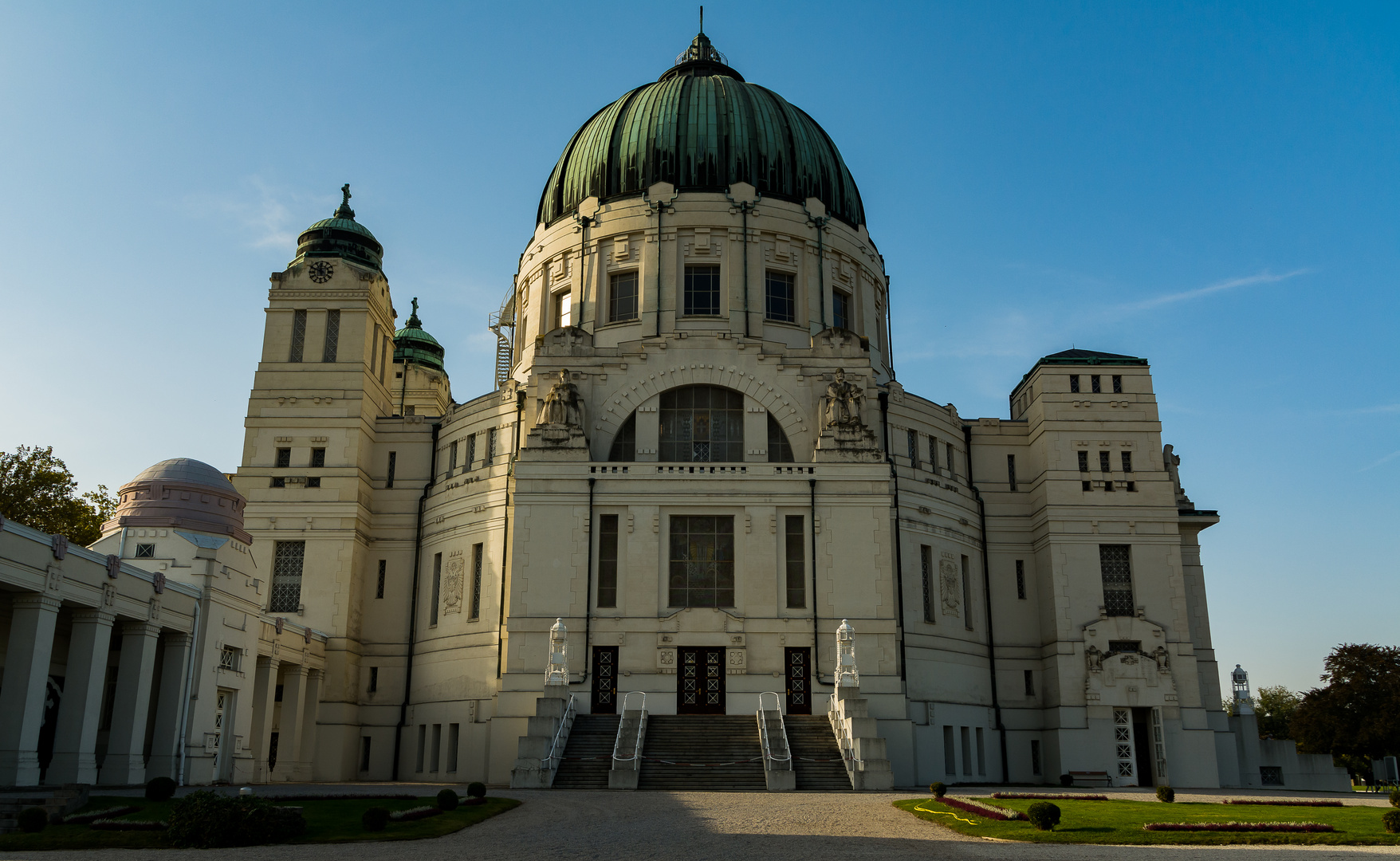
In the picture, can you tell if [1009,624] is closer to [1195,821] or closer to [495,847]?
[1195,821]

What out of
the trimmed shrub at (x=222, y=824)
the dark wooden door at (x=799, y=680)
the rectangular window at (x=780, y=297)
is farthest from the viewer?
the rectangular window at (x=780, y=297)

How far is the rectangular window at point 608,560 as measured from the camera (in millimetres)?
44500

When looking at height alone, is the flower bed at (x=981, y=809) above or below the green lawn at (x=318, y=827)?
above

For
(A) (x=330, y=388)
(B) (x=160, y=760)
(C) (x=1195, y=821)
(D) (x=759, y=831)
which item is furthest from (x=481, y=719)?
(C) (x=1195, y=821)

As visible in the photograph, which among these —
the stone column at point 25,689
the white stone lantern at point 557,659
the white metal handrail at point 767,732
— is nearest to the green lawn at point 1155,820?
the white metal handrail at point 767,732

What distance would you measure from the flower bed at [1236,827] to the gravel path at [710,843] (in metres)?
1.57

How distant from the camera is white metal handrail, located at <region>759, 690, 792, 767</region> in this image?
35438 millimetres

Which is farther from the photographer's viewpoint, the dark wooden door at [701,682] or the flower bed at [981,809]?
the dark wooden door at [701,682]

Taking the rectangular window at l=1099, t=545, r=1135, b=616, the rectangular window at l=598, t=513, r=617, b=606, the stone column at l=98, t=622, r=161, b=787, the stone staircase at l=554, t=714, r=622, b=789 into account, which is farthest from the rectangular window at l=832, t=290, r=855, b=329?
the stone column at l=98, t=622, r=161, b=787

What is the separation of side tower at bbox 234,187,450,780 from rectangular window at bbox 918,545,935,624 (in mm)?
22018

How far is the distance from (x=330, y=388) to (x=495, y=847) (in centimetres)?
3629

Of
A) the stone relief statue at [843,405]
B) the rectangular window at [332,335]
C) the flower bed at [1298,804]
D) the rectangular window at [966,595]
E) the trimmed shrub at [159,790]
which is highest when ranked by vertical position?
the rectangular window at [332,335]

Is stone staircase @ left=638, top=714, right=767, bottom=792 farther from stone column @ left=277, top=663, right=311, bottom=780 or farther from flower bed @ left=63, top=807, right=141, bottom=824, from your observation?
stone column @ left=277, top=663, right=311, bottom=780

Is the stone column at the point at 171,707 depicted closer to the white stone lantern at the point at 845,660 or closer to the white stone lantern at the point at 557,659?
the white stone lantern at the point at 557,659
